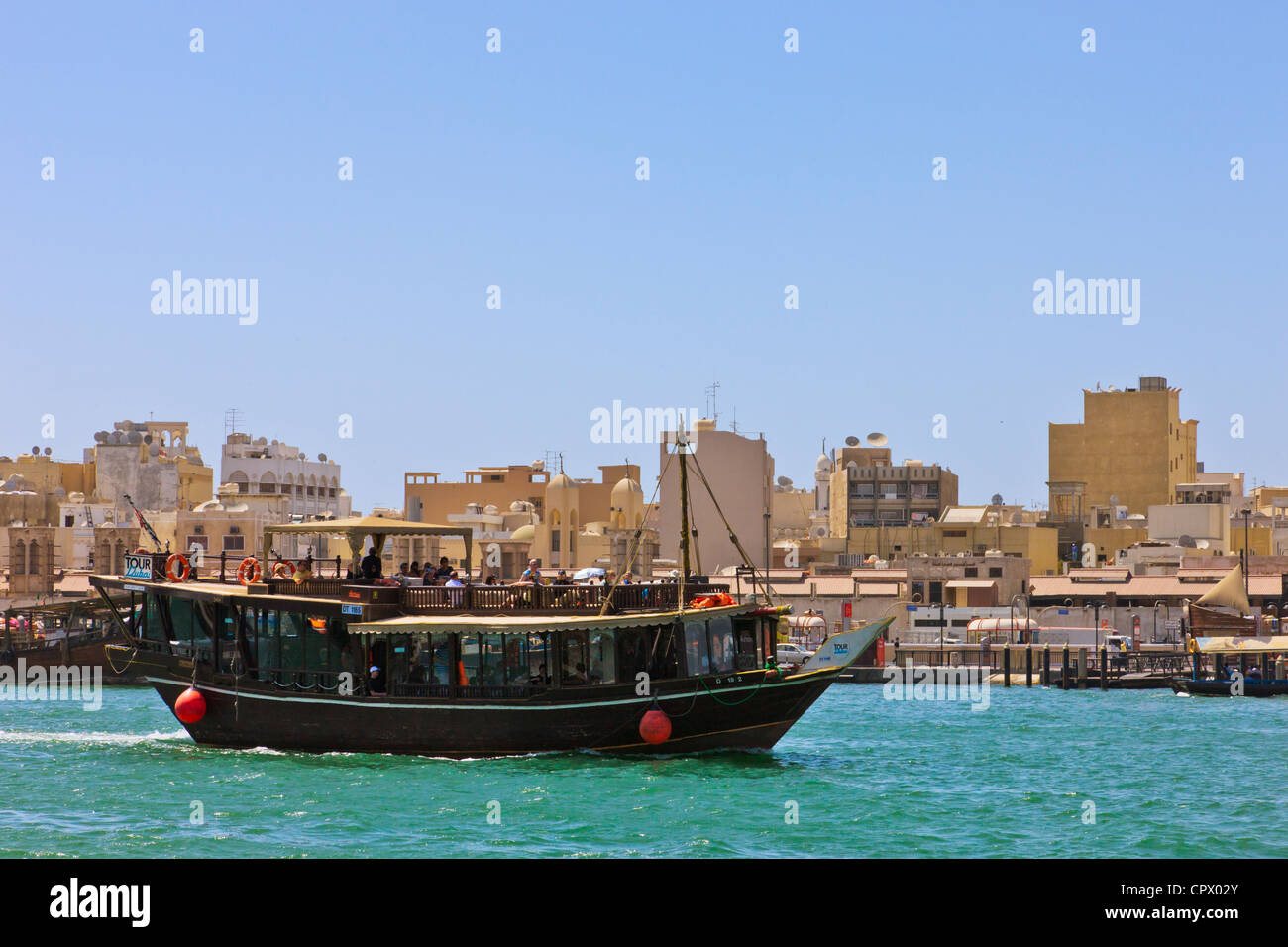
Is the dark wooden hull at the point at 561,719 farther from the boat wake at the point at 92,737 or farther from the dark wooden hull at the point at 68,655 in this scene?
the dark wooden hull at the point at 68,655

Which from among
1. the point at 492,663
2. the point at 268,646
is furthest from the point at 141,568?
the point at 492,663

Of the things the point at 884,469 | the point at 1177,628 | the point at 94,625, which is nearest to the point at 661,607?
the point at 94,625

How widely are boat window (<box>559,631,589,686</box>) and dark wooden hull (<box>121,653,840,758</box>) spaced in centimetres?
29

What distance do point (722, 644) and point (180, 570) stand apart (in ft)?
36.3

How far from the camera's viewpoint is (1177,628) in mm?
66688

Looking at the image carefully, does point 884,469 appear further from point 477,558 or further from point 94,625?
point 94,625

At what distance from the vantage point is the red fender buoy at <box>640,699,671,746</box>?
87.0 feet

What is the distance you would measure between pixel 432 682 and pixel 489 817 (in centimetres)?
671

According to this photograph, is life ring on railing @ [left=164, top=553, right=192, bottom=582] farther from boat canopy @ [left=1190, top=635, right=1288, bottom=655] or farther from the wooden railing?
boat canopy @ [left=1190, top=635, right=1288, bottom=655]

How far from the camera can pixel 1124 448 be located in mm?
114188

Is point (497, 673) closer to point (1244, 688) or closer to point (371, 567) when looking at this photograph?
point (371, 567)

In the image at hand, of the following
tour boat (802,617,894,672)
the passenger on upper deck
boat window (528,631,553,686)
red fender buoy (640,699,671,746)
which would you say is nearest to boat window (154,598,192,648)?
the passenger on upper deck
